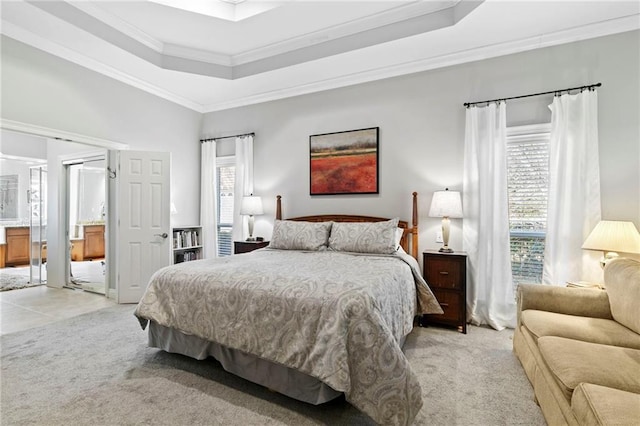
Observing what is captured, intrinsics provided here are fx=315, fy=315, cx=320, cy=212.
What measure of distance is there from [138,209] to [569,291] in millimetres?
4958

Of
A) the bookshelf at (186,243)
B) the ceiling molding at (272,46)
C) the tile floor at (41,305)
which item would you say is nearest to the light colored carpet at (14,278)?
the tile floor at (41,305)

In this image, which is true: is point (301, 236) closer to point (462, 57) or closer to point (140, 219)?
point (140, 219)

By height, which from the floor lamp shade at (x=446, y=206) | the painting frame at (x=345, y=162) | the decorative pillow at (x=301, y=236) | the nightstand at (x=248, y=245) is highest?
the painting frame at (x=345, y=162)

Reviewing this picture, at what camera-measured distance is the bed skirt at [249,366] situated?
76.0 inches

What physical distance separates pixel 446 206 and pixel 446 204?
0.08ft

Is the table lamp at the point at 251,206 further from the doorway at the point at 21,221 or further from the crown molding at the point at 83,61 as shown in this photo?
the doorway at the point at 21,221

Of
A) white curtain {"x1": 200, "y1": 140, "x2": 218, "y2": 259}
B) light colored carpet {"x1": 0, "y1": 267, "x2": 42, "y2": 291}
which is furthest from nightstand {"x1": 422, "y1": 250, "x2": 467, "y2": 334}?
light colored carpet {"x1": 0, "y1": 267, "x2": 42, "y2": 291}

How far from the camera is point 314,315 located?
1878mm

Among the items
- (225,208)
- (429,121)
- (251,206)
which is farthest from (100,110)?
(429,121)

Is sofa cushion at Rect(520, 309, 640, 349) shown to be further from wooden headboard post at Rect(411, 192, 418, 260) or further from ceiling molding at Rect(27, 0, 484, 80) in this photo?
ceiling molding at Rect(27, 0, 484, 80)

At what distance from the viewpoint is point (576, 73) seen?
3.19 metres

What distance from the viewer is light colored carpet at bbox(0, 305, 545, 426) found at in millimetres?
1901

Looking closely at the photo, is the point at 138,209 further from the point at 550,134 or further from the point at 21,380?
the point at 550,134

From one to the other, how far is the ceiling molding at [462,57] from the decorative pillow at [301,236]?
202 centimetres
